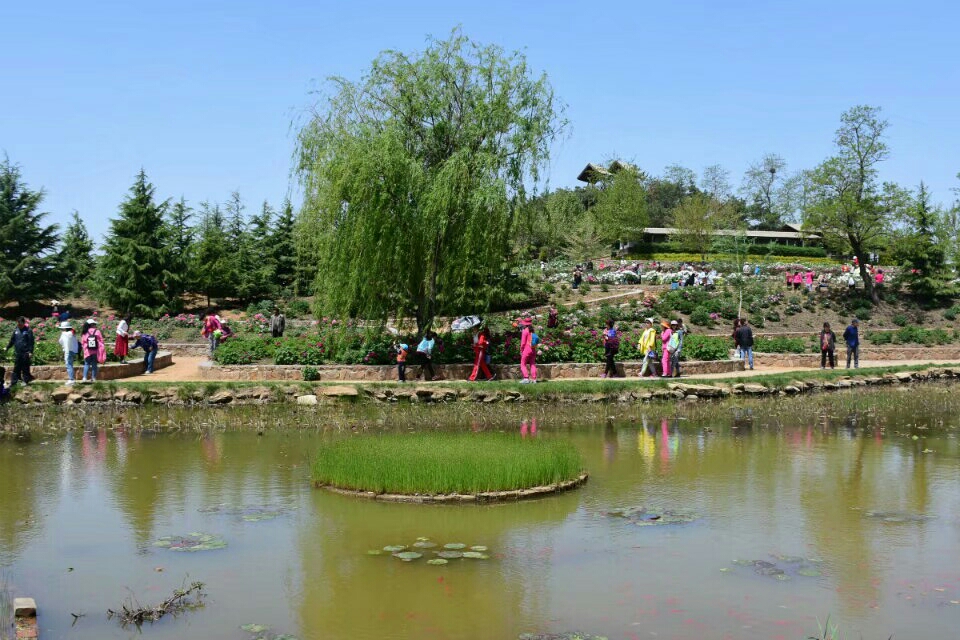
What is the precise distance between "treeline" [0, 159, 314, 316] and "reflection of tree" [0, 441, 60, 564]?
22.8 metres

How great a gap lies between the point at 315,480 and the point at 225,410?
7079 mm

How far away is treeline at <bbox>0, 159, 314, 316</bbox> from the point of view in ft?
119

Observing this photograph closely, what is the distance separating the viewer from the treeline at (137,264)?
1433 inches

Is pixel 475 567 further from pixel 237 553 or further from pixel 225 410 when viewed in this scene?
pixel 225 410

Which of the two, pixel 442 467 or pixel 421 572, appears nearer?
pixel 421 572

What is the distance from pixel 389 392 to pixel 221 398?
3339 mm

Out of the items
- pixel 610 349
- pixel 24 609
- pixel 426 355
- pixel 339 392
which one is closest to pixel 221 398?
pixel 339 392

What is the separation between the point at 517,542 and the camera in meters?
9.21

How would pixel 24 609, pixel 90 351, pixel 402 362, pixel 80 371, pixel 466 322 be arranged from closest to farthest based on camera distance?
pixel 24 609 < pixel 90 351 < pixel 402 362 < pixel 80 371 < pixel 466 322

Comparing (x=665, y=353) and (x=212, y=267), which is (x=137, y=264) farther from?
(x=665, y=353)

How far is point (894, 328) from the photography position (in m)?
36.5

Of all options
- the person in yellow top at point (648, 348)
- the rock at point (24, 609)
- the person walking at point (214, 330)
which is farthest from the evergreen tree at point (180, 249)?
the rock at point (24, 609)

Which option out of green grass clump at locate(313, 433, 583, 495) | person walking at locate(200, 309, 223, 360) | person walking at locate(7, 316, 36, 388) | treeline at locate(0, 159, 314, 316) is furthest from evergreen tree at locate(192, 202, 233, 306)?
green grass clump at locate(313, 433, 583, 495)

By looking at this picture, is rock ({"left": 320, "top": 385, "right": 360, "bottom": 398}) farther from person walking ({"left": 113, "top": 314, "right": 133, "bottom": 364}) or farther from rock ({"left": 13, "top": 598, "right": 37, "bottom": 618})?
rock ({"left": 13, "top": 598, "right": 37, "bottom": 618})
